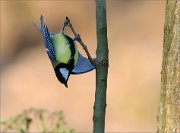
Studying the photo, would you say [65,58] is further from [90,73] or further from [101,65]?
[90,73]

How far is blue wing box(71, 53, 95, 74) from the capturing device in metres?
1.05

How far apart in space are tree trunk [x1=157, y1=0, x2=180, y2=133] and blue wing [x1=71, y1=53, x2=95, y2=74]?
12 centimetres

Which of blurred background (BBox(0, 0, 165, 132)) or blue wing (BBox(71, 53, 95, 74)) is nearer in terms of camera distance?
blue wing (BBox(71, 53, 95, 74))

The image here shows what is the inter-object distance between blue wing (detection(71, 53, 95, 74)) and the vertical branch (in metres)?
0.02

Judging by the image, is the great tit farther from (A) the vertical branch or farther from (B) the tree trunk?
(B) the tree trunk

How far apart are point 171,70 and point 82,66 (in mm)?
145

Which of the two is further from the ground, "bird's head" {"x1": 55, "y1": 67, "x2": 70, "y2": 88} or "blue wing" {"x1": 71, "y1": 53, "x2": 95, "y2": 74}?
"blue wing" {"x1": 71, "y1": 53, "x2": 95, "y2": 74}

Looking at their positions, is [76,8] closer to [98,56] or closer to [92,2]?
[92,2]

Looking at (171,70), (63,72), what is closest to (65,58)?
(63,72)

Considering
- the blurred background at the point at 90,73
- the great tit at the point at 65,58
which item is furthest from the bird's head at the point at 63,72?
the blurred background at the point at 90,73

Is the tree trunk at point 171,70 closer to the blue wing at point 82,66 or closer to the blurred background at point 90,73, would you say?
the blue wing at point 82,66

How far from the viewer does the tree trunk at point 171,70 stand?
1.04 m

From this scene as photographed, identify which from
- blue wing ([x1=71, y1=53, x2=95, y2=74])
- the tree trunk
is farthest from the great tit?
the tree trunk

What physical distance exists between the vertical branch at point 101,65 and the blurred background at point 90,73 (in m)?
2.11
